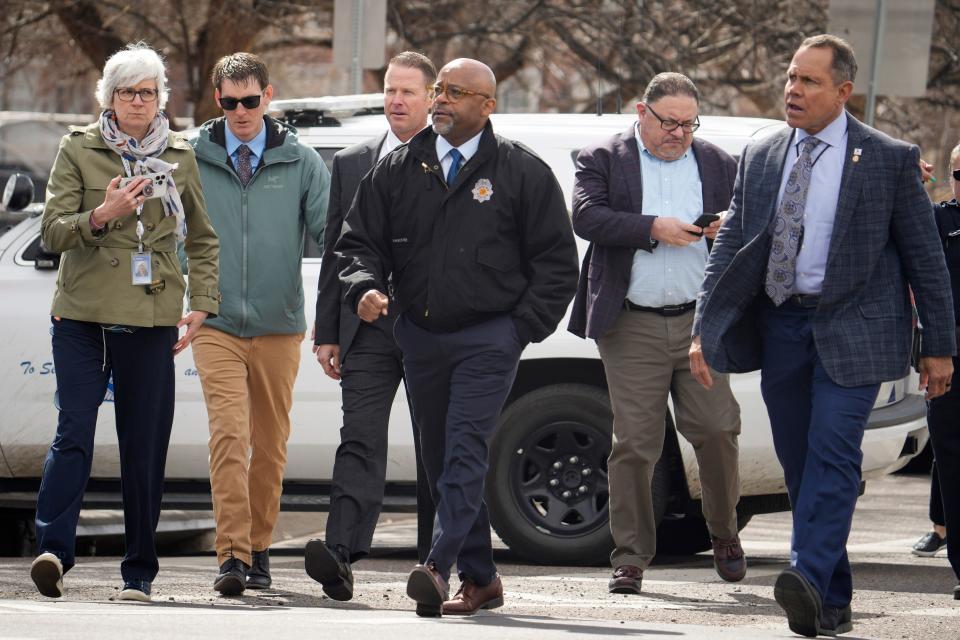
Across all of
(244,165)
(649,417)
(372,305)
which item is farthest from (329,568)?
(244,165)

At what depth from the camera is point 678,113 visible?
771 centimetres

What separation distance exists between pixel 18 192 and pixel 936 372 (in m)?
4.32

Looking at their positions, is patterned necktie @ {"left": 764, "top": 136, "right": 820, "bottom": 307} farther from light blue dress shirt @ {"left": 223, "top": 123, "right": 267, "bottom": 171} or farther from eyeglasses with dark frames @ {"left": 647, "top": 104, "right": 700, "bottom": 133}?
light blue dress shirt @ {"left": 223, "top": 123, "right": 267, "bottom": 171}

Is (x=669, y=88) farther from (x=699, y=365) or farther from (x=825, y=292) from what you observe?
(x=825, y=292)

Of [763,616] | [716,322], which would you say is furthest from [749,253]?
[763,616]

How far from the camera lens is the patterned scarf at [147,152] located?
6.95 m

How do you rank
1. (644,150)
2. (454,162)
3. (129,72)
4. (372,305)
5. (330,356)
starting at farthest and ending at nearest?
(644,150)
(330,356)
(129,72)
(454,162)
(372,305)

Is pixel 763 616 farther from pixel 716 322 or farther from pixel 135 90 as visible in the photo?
pixel 135 90

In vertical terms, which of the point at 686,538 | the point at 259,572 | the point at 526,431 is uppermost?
the point at 526,431

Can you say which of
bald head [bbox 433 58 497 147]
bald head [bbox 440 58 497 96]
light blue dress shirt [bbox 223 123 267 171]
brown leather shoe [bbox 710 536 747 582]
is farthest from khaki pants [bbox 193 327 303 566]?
brown leather shoe [bbox 710 536 747 582]

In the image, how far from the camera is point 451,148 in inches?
267

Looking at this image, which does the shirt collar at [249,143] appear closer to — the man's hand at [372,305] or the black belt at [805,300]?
the man's hand at [372,305]

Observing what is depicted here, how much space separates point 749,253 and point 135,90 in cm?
226

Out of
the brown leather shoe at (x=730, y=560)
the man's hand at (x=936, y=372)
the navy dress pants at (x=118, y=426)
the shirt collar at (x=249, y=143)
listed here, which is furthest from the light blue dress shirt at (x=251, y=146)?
the man's hand at (x=936, y=372)
